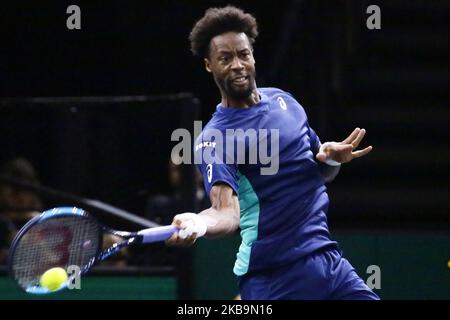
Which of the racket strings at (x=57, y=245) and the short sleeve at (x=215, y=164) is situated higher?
the short sleeve at (x=215, y=164)

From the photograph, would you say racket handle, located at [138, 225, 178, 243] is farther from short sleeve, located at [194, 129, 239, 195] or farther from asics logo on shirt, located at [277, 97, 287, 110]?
asics logo on shirt, located at [277, 97, 287, 110]

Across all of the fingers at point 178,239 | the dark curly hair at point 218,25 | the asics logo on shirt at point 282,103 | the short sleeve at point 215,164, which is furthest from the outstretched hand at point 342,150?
the fingers at point 178,239

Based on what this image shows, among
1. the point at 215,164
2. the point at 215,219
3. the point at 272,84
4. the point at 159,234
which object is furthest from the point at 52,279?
the point at 272,84

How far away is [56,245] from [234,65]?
1069 millimetres

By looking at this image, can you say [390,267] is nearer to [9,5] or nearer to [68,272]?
[68,272]

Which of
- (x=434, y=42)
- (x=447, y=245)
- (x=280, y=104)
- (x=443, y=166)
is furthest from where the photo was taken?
(x=434, y=42)

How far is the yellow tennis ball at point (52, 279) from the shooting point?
15.9 ft

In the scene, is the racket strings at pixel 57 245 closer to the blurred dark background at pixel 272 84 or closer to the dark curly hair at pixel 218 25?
the dark curly hair at pixel 218 25

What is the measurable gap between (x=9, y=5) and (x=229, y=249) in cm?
344

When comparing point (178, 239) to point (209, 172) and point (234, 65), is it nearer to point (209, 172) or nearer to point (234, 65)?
point (209, 172)

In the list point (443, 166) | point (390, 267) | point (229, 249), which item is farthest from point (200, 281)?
point (443, 166)

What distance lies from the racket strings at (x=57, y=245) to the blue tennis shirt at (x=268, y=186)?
549 millimetres

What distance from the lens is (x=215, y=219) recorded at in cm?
483

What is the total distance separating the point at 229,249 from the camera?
7.45 metres
